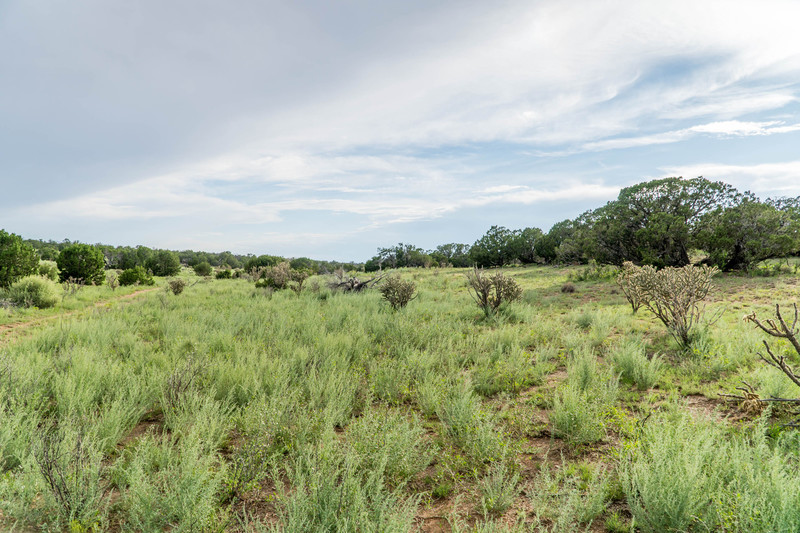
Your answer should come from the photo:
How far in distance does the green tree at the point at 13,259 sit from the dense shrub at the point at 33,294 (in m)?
2.32

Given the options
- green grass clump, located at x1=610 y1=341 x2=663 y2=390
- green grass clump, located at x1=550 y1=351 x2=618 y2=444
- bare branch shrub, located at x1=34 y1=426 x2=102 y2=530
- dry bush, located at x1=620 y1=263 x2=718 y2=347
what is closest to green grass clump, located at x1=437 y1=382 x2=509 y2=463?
green grass clump, located at x1=550 y1=351 x2=618 y2=444

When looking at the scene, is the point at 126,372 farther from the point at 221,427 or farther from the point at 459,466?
the point at 459,466

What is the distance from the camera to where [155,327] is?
8.89 meters

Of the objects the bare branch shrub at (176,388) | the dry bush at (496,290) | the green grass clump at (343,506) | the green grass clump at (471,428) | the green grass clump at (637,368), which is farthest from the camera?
the dry bush at (496,290)

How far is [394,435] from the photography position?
3.32 m

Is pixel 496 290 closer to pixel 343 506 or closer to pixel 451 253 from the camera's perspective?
pixel 343 506

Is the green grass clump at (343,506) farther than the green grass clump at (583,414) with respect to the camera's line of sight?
No

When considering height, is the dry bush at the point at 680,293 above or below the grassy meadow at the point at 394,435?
above

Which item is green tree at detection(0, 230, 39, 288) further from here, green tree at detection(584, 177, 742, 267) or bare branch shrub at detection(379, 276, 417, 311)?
green tree at detection(584, 177, 742, 267)

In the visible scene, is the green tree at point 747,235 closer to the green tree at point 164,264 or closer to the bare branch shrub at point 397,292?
the bare branch shrub at point 397,292

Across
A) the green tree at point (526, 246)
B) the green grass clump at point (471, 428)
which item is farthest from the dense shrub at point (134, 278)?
the green tree at point (526, 246)

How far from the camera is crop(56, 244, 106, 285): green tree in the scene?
23.2 meters

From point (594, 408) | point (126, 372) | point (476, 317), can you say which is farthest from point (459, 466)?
point (476, 317)

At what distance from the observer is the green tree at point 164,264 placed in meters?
46.8
